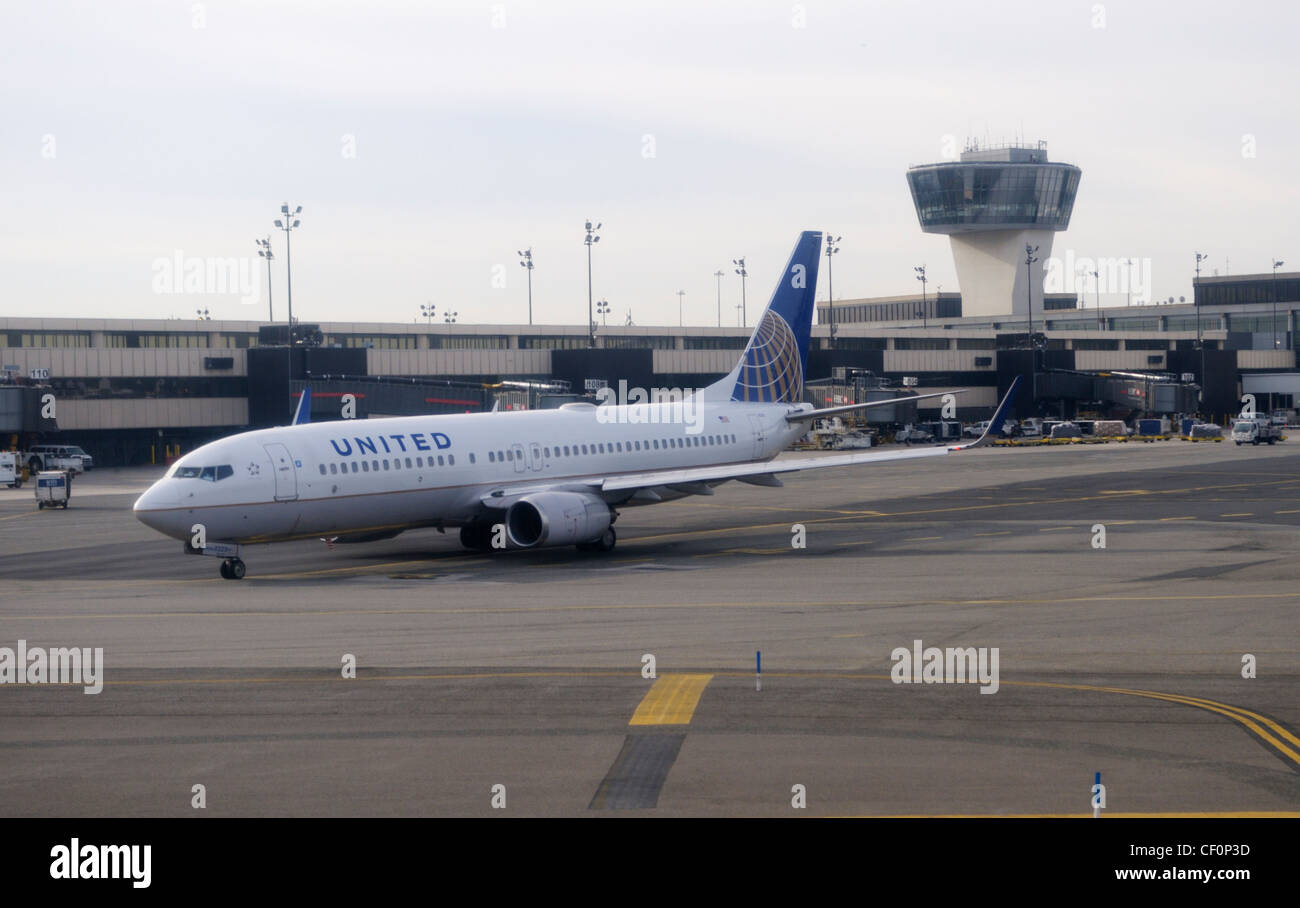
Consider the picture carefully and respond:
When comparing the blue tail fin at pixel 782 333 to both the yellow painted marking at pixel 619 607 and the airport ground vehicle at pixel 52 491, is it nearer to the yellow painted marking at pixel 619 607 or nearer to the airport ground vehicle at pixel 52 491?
the yellow painted marking at pixel 619 607

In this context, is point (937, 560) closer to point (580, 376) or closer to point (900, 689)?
point (900, 689)

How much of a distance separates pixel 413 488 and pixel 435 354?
68690mm

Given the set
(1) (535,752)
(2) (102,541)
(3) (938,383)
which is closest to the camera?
(1) (535,752)

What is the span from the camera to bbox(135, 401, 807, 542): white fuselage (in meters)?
40.0

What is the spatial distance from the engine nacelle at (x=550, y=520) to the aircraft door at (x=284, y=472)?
7306 mm

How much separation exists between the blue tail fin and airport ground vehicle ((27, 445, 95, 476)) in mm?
56908

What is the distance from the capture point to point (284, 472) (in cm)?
4072

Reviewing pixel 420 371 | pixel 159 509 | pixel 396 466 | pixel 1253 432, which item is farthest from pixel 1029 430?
pixel 159 509

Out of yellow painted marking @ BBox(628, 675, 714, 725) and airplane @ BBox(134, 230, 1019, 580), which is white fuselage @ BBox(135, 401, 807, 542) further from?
yellow painted marking @ BBox(628, 675, 714, 725)

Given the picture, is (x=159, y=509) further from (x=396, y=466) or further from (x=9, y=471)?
(x=9, y=471)

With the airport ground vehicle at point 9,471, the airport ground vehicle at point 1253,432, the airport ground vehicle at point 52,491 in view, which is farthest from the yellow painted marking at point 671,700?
the airport ground vehicle at point 1253,432

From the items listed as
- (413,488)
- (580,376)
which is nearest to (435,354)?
(580,376)

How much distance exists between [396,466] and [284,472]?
3.86 meters

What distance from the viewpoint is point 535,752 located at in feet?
64.1
